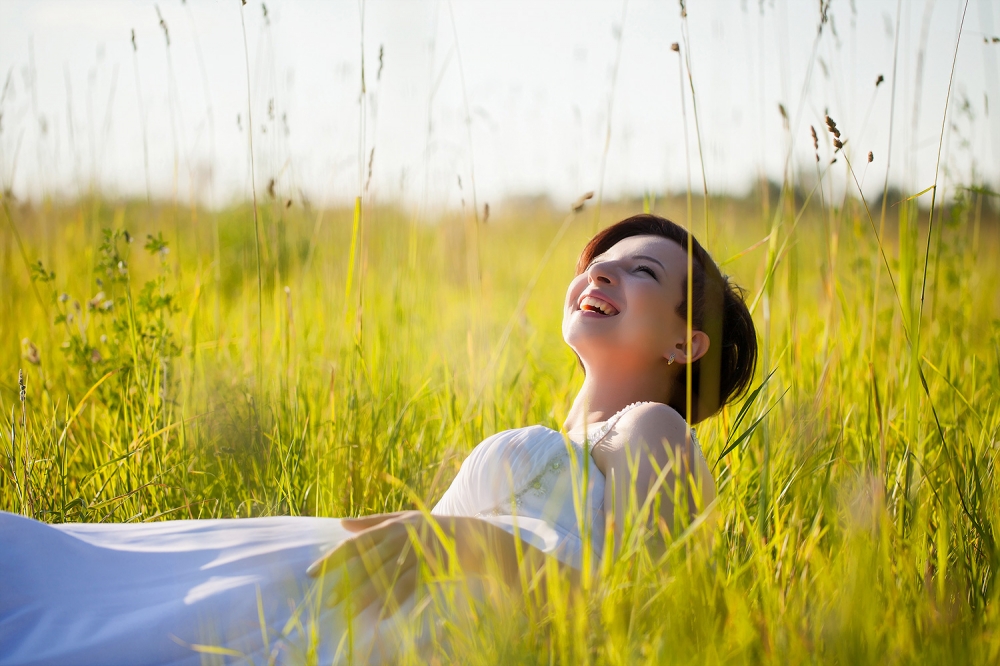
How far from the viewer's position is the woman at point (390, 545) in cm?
112

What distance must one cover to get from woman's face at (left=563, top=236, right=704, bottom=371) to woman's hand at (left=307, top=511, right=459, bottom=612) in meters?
0.59

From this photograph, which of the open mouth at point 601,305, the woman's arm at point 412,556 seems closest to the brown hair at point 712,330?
the open mouth at point 601,305

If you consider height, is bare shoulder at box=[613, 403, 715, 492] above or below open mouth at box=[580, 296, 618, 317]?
below

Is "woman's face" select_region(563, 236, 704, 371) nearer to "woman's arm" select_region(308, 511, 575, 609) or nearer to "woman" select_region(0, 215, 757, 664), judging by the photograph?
"woman" select_region(0, 215, 757, 664)

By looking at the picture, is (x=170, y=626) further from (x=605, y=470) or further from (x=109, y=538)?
(x=605, y=470)

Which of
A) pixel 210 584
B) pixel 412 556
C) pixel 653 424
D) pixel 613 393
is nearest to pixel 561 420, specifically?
pixel 613 393

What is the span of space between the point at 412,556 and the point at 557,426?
105 cm

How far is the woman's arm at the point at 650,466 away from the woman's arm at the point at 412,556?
0.20 meters

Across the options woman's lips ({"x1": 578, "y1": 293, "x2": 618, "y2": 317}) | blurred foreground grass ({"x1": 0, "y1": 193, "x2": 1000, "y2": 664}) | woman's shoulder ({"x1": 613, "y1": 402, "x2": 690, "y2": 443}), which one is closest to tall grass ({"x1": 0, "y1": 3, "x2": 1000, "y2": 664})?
blurred foreground grass ({"x1": 0, "y1": 193, "x2": 1000, "y2": 664})

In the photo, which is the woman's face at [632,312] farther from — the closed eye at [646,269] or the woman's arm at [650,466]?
the woman's arm at [650,466]

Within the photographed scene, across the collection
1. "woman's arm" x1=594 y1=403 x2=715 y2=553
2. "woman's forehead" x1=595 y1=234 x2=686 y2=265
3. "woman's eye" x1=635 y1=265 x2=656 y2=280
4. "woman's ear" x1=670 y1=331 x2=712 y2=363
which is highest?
"woman's forehead" x1=595 y1=234 x2=686 y2=265

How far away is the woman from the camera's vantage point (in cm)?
112

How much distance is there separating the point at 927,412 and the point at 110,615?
192cm

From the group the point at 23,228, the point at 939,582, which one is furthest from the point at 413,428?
the point at 23,228
